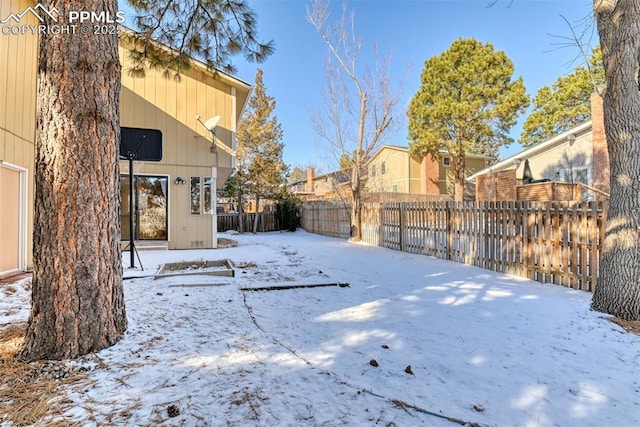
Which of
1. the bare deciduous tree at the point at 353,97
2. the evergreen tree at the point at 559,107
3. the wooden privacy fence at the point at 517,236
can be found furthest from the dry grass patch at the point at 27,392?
the evergreen tree at the point at 559,107

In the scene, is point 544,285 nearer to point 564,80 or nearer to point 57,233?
point 57,233

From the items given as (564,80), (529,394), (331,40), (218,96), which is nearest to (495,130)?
(564,80)

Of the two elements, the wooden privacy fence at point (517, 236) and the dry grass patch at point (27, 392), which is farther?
the wooden privacy fence at point (517, 236)

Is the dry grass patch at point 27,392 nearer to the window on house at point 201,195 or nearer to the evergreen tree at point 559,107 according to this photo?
the window on house at point 201,195

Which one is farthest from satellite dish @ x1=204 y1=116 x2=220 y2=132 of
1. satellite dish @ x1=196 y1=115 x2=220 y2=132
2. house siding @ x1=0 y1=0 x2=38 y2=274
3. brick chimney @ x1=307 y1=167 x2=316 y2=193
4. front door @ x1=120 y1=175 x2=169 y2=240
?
brick chimney @ x1=307 y1=167 x2=316 y2=193

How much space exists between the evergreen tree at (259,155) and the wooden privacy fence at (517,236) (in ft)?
36.6

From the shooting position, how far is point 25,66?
6.14m

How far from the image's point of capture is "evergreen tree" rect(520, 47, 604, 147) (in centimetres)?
2088

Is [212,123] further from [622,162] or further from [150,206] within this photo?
[622,162]

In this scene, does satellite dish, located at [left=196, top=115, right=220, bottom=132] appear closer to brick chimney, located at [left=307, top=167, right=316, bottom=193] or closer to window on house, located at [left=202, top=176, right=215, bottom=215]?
window on house, located at [left=202, top=176, right=215, bottom=215]

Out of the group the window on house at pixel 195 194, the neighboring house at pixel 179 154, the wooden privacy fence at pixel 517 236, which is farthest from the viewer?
the window on house at pixel 195 194

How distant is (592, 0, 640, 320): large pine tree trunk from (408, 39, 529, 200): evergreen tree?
56.6 feet

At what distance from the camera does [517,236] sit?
5.81 m

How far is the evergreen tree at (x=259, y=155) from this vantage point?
18922 millimetres
